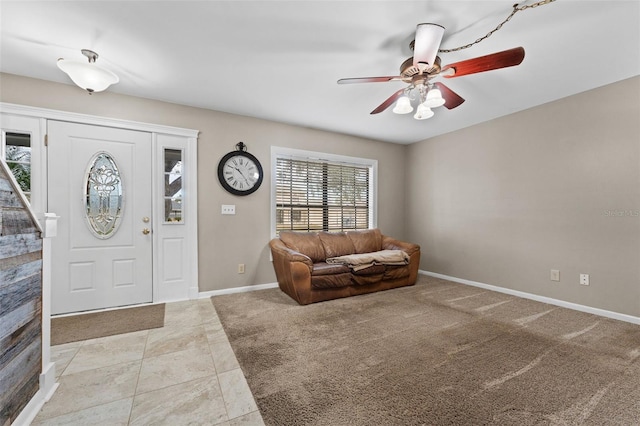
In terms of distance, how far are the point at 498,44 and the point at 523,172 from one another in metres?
1.97

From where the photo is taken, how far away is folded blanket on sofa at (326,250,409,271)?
11.1 ft

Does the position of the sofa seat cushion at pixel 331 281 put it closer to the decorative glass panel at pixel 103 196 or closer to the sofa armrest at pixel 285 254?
the sofa armrest at pixel 285 254

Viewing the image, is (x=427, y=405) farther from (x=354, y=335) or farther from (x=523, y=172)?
(x=523, y=172)

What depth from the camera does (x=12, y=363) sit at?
1.24m

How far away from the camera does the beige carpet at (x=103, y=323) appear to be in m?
2.31

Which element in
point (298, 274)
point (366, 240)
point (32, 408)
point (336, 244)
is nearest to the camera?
point (32, 408)

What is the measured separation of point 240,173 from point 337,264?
1845 mm

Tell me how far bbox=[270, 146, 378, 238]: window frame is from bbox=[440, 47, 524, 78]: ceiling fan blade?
247cm

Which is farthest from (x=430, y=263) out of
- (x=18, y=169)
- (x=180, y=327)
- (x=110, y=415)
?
(x=18, y=169)

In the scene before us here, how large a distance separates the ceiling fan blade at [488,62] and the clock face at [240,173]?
2.61 meters

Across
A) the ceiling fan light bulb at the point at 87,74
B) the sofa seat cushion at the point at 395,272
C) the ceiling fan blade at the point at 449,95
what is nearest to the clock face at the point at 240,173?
the ceiling fan light bulb at the point at 87,74

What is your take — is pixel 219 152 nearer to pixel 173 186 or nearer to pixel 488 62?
pixel 173 186

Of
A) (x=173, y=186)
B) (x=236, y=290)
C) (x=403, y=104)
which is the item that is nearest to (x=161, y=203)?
(x=173, y=186)

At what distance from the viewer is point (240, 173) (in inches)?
143
